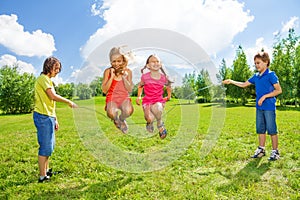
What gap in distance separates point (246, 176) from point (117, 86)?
8.70ft

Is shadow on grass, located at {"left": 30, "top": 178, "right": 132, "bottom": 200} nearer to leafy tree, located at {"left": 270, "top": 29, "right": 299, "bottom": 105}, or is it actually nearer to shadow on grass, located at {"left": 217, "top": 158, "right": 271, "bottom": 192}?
shadow on grass, located at {"left": 217, "top": 158, "right": 271, "bottom": 192}

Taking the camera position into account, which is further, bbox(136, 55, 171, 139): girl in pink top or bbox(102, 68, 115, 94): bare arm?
bbox(136, 55, 171, 139): girl in pink top

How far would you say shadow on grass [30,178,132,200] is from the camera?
383cm

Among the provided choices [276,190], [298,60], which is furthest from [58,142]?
[298,60]

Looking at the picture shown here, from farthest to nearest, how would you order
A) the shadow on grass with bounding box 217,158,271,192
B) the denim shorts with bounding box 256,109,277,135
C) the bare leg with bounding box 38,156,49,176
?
the denim shorts with bounding box 256,109,277,135
the bare leg with bounding box 38,156,49,176
the shadow on grass with bounding box 217,158,271,192

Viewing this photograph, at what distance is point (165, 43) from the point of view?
3.78 meters

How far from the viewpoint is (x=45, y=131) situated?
14.1 ft

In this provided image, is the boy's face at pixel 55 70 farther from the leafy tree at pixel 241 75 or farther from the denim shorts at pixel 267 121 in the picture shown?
the leafy tree at pixel 241 75

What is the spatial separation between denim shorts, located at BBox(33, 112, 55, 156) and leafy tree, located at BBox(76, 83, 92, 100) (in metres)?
0.70

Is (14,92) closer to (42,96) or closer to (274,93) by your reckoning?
(42,96)

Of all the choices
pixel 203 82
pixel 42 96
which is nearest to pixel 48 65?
pixel 42 96

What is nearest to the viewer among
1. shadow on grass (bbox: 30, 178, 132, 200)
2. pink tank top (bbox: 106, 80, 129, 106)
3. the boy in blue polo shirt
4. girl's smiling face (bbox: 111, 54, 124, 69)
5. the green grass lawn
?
girl's smiling face (bbox: 111, 54, 124, 69)

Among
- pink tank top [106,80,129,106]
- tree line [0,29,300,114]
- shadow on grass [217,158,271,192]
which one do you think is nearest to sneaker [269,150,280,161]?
shadow on grass [217,158,271,192]

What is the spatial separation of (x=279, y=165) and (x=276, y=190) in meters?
1.23
